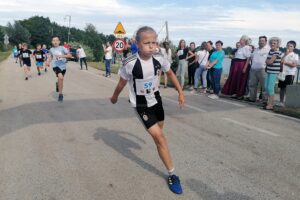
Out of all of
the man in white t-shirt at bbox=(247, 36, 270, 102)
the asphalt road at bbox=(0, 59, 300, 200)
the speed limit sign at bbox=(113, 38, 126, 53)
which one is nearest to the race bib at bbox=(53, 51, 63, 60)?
the asphalt road at bbox=(0, 59, 300, 200)

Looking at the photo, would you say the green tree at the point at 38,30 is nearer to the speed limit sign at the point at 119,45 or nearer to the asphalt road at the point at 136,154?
the speed limit sign at the point at 119,45

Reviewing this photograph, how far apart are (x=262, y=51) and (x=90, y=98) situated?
544cm

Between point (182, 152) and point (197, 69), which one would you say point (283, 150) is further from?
point (197, 69)

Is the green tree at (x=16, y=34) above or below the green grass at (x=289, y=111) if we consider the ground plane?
above

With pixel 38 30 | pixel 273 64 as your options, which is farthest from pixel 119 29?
pixel 38 30

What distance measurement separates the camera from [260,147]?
605 cm

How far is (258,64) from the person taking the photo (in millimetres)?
10664

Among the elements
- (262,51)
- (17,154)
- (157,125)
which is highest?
(262,51)

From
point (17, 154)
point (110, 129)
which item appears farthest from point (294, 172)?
point (17, 154)

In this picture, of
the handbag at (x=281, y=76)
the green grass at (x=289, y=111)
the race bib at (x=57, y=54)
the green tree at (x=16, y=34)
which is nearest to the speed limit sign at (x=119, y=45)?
the race bib at (x=57, y=54)

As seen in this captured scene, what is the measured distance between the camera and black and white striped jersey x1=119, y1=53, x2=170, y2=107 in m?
4.30

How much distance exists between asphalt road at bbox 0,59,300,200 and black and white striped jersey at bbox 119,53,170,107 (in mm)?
1030

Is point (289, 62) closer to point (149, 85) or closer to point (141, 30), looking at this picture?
point (149, 85)

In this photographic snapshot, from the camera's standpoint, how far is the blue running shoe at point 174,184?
415 centimetres
